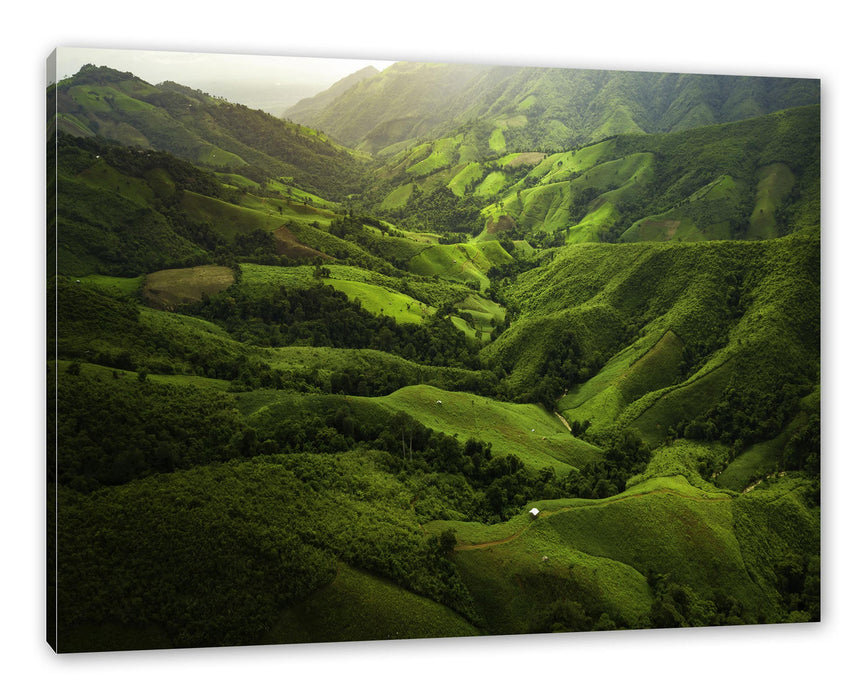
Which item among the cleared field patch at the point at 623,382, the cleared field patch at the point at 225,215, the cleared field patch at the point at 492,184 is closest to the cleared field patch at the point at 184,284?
the cleared field patch at the point at 225,215

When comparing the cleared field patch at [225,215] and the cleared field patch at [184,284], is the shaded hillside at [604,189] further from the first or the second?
the cleared field patch at [184,284]

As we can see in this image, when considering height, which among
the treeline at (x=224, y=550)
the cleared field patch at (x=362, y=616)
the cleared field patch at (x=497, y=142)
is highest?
the cleared field patch at (x=497, y=142)

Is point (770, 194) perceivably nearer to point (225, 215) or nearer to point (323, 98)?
point (323, 98)

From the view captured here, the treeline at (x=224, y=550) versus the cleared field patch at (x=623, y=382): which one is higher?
the cleared field patch at (x=623, y=382)

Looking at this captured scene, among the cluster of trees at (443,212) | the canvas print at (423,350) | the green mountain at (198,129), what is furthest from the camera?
the cluster of trees at (443,212)

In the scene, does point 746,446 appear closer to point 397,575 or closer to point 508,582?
point 508,582

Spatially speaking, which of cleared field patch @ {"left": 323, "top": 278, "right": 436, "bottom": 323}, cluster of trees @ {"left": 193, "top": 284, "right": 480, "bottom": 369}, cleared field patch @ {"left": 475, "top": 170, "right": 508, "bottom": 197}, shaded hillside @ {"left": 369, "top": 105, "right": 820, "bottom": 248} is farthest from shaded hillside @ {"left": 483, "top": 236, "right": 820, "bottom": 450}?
cleared field patch @ {"left": 475, "top": 170, "right": 508, "bottom": 197}
